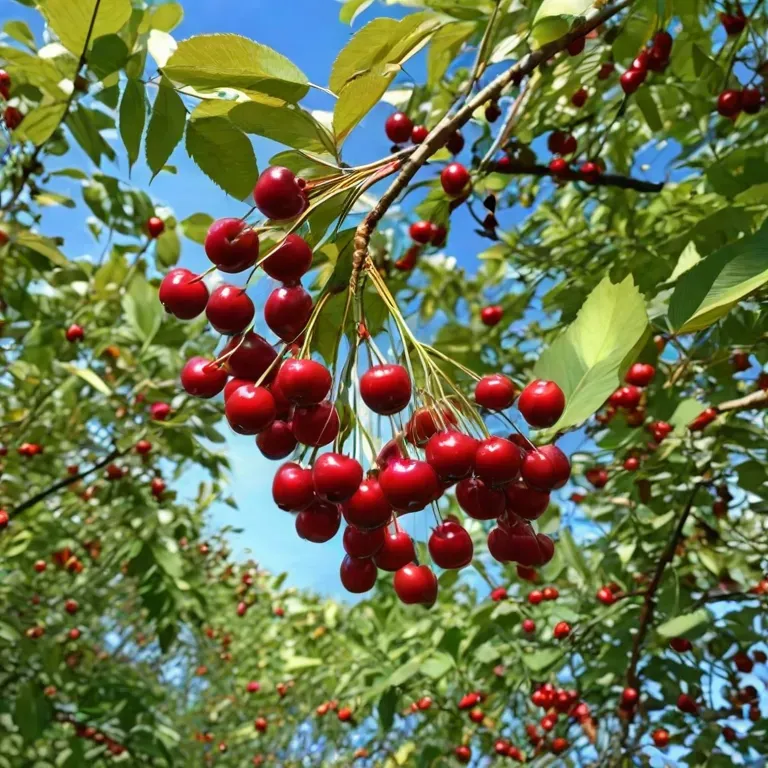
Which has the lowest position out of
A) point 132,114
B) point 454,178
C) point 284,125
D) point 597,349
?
point 597,349

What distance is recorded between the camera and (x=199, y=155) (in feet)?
3.04

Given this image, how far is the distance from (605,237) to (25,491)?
2.46m

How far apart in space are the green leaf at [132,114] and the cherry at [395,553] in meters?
0.71

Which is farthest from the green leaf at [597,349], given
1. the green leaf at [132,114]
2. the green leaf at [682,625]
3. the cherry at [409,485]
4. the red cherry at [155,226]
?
the red cherry at [155,226]

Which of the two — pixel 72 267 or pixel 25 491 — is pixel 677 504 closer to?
pixel 72 267

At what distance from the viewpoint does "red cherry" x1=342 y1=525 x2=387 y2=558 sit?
903mm

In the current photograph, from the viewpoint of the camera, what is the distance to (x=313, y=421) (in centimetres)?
87

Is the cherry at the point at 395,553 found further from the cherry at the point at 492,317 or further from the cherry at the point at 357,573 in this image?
the cherry at the point at 492,317

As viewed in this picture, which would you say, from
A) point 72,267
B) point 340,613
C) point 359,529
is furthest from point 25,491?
point 340,613

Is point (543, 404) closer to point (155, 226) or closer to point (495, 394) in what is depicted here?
point (495, 394)

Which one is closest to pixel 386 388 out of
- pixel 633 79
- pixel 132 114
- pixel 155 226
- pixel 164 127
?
pixel 164 127

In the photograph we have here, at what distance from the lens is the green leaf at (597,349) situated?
2.62 feet

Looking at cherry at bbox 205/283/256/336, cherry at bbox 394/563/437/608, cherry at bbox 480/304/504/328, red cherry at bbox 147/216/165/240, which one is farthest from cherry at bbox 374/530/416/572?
red cherry at bbox 147/216/165/240

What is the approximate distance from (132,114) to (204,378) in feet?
1.57
